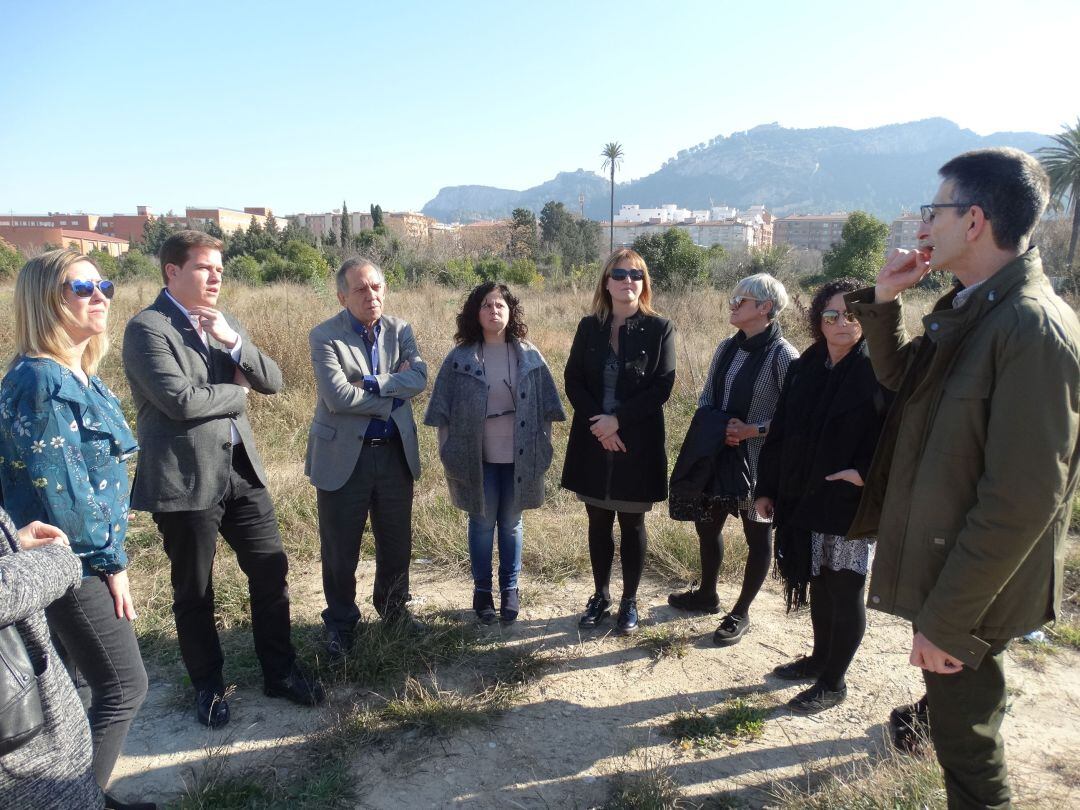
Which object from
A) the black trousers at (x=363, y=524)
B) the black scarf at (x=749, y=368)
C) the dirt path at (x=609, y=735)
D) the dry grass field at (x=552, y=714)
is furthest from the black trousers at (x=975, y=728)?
the black trousers at (x=363, y=524)

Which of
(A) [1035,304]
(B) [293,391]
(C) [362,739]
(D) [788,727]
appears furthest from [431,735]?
(B) [293,391]

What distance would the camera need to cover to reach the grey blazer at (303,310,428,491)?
9.93ft

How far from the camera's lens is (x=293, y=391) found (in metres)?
7.74

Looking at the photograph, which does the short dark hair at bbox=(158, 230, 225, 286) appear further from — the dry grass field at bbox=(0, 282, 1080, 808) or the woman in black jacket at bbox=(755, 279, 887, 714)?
the woman in black jacket at bbox=(755, 279, 887, 714)

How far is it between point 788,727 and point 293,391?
259 inches

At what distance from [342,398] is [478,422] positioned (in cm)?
76

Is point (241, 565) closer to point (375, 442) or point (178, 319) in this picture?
point (375, 442)

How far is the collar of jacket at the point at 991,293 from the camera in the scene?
1.61 metres

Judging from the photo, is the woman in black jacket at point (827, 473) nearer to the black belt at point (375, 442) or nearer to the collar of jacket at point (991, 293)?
the collar of jacket at point (991, 293)

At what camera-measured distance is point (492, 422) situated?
11.6ft

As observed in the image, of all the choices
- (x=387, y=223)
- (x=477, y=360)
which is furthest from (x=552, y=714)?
(x=387, y=223)

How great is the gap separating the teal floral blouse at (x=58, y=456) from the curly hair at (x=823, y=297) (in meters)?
2.73

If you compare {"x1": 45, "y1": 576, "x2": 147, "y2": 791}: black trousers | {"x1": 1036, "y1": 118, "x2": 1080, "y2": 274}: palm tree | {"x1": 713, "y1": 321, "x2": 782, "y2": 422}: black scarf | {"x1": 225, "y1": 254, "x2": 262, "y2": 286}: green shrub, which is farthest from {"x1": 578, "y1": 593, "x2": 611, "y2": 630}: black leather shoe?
{"x1": 1036, "y1": 118, "x2": 1080, "y2": 274}: palm tree

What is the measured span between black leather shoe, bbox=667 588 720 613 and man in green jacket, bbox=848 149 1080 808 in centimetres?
182
